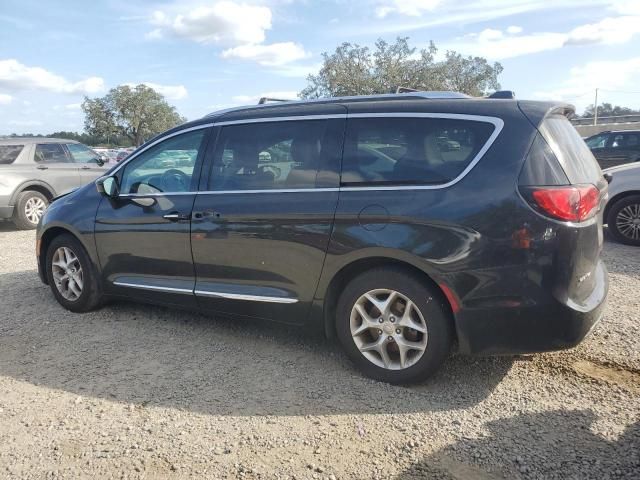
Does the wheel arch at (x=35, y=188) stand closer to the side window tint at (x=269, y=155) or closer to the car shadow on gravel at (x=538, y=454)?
the side window tint at (x=269, y=155)

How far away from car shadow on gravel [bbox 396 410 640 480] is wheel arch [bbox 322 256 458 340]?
0.69m

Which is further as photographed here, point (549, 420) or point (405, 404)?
point (405, 404)

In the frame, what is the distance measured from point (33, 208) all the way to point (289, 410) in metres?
8.91

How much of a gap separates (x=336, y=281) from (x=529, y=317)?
120cm

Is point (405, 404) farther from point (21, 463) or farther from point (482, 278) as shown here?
point (21, 463)

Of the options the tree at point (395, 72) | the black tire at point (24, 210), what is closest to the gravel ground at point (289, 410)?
the black tire at point (24, 210)

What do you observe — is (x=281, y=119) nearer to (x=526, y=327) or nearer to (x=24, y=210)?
(x=526, y=327)

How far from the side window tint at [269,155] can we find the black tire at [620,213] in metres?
5.60

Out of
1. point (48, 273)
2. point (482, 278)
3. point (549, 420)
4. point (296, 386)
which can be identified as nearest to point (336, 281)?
point (296, 386)

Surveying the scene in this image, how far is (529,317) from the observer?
3057 mm

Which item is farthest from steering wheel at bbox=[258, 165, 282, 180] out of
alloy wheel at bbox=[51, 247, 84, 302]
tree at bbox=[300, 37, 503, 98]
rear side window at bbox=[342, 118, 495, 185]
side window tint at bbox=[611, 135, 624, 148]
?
tree at bbox=[300, 37, 503, 98]

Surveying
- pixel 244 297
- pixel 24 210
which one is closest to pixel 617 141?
pixel 244 297

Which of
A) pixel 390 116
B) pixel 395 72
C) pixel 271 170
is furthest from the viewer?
pixel 395 72

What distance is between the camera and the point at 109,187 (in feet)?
15.1
